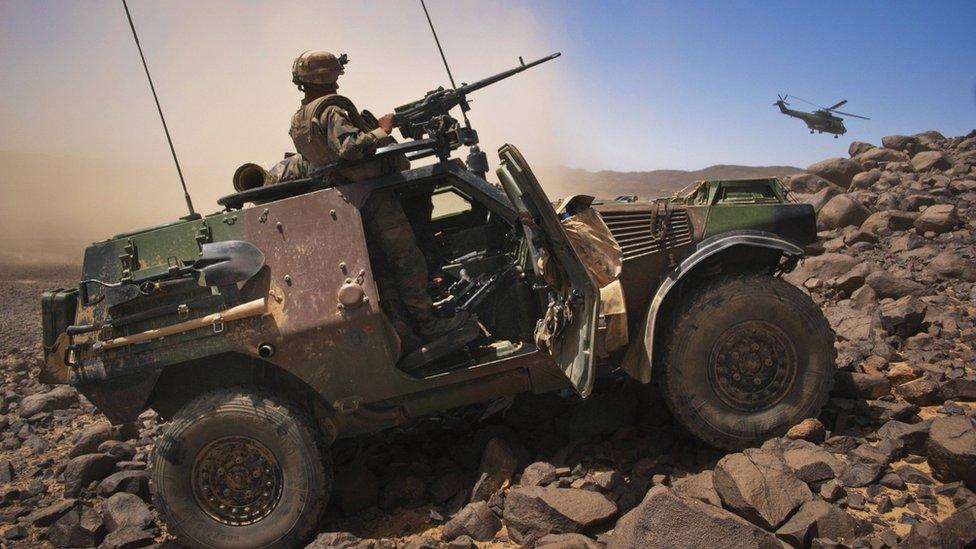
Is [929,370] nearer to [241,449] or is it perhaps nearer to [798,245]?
[798,245]

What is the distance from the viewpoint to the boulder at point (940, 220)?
8609 mm

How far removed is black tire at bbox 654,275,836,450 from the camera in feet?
12.5

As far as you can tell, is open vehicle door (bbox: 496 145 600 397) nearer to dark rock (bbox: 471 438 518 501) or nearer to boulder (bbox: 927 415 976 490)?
dark rock (bbox: 471 438 518 501)

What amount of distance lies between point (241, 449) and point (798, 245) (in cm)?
343

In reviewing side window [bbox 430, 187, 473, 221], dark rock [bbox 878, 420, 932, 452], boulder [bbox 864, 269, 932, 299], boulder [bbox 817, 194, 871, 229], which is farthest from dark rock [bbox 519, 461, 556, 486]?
boulder [bbox 817, 194, 871, 229]

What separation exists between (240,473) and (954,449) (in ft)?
11.8

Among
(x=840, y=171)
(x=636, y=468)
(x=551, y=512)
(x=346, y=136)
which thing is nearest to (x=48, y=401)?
(x=346, y=136)

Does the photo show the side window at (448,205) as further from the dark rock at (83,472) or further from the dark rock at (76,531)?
the dark rock at (83,472)

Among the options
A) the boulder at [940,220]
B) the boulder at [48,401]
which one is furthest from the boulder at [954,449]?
the boulder at [48,401]

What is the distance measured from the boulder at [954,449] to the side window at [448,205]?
2.90 metres

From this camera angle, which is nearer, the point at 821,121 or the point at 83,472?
the point at 83,472

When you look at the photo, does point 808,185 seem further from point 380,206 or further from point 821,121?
point 821,121

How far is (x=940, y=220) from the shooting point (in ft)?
28.3

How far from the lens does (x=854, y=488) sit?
3330 mm
